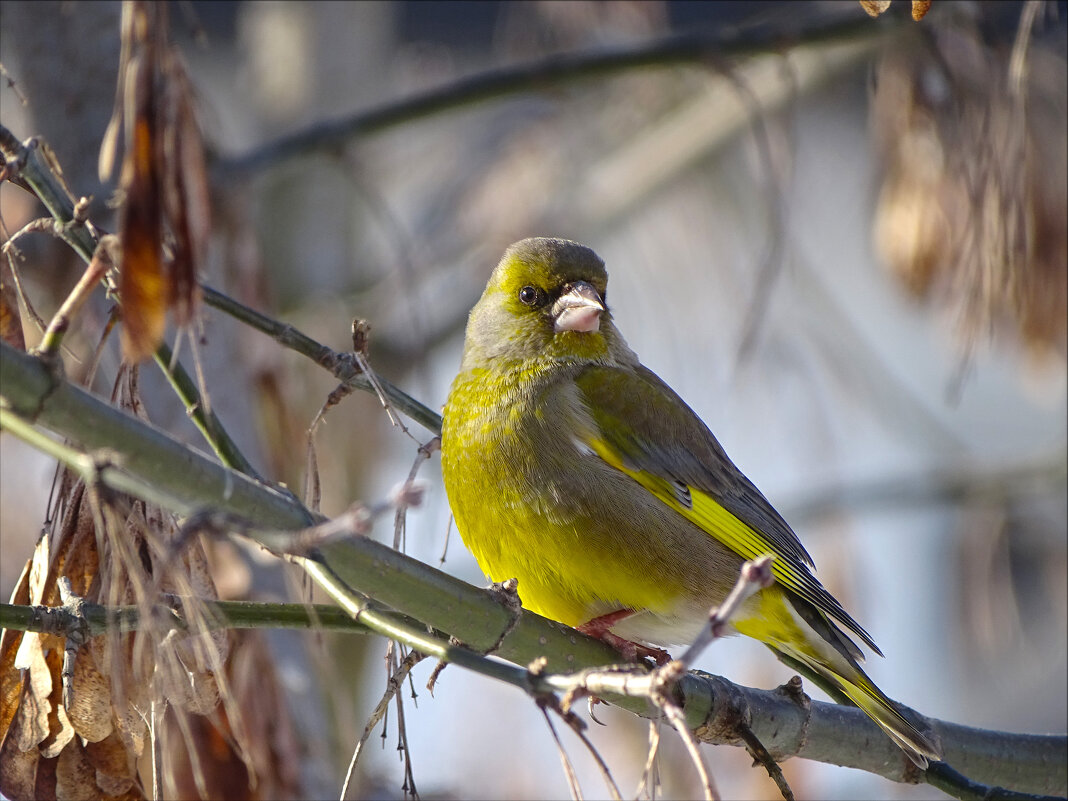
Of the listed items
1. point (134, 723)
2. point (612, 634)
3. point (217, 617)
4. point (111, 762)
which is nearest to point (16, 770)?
point (111, 762)

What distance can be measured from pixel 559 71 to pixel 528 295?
1120 mm

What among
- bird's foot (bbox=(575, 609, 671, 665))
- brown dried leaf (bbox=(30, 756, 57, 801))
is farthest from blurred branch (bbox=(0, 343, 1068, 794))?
brown dried leaf (bbox=(30, 756, 57, 801))

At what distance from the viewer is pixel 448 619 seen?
222 centimetres

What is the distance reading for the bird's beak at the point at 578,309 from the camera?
151 inches

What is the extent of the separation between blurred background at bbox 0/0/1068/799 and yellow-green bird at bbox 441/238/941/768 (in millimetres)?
375

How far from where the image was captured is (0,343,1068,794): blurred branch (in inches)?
67.6

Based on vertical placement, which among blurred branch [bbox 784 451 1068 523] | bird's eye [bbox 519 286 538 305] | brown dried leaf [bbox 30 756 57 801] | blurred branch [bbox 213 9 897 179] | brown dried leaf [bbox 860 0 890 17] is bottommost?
brown dried leaf [bbox 30 756 57 801]

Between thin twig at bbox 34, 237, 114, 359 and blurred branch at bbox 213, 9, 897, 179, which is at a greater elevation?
blurred branch at bbox 213, 9, 897, 179

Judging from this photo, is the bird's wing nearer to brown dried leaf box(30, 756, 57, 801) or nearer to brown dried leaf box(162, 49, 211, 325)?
brown dried leaf box(30, 756, 57, 801)

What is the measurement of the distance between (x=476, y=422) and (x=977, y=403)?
27.3 feet

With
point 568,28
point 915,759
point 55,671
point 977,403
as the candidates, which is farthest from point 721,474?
point 977,403

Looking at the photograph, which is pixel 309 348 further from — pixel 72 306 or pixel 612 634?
pixel 612 634

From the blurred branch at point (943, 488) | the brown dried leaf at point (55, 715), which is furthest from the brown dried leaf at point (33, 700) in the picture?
the blurred branch at point (943, 488)

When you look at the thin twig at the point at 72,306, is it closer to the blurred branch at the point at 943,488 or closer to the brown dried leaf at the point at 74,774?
the brown dried leaf at the point at 74,774
